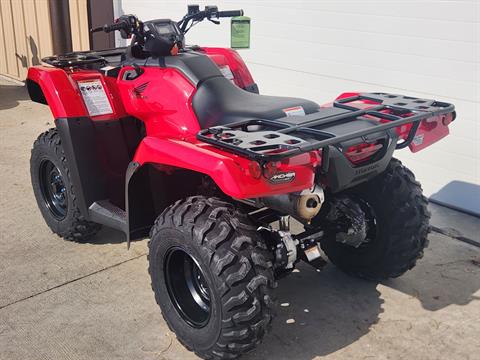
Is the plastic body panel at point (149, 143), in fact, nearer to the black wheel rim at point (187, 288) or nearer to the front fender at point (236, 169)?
the front fender at point (236, 169)

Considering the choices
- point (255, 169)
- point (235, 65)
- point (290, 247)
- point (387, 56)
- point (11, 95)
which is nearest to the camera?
point (255, 169)

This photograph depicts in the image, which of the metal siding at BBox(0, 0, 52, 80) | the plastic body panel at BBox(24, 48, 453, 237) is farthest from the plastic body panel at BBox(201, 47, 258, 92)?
the metal siding at BBox(0, 0, 52, 80)

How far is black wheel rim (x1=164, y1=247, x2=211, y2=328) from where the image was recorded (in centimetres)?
309

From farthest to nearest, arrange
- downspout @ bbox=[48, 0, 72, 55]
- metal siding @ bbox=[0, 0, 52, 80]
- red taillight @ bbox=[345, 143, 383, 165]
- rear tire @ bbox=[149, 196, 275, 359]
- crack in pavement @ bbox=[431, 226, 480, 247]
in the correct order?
metal siding @ bbox=[0, 0, 52, 80] < downspout @ bbox=[48, 0, 72, 55] < crack in pavement @ bbox=[431, 226, 480, 247] < red taillight @ bbox=[345, 143, 383, 165] < rear tire @ bbox=[149, 196, 275, 359]

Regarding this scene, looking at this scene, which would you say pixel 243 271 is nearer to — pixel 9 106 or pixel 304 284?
pixel 304 284

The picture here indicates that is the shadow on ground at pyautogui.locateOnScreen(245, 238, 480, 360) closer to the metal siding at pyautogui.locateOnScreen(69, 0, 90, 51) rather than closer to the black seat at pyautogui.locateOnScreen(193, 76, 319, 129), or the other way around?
the black seat at pyautogui.locateOnScreen(193, 76, 319, 129)

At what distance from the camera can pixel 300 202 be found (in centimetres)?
266

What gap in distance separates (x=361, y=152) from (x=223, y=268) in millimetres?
907

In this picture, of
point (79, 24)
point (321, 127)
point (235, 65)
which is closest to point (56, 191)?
point (235, 65)

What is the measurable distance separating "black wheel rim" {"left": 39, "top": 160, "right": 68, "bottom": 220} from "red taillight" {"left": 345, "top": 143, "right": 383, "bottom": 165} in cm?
227

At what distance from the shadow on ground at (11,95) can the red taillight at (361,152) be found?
21.2ft

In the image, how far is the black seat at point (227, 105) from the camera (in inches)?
122

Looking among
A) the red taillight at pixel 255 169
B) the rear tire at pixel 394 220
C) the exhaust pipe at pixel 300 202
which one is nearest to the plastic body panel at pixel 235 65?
the rear tire at pixel 394 220

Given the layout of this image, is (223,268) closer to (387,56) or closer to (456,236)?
(456,236)
